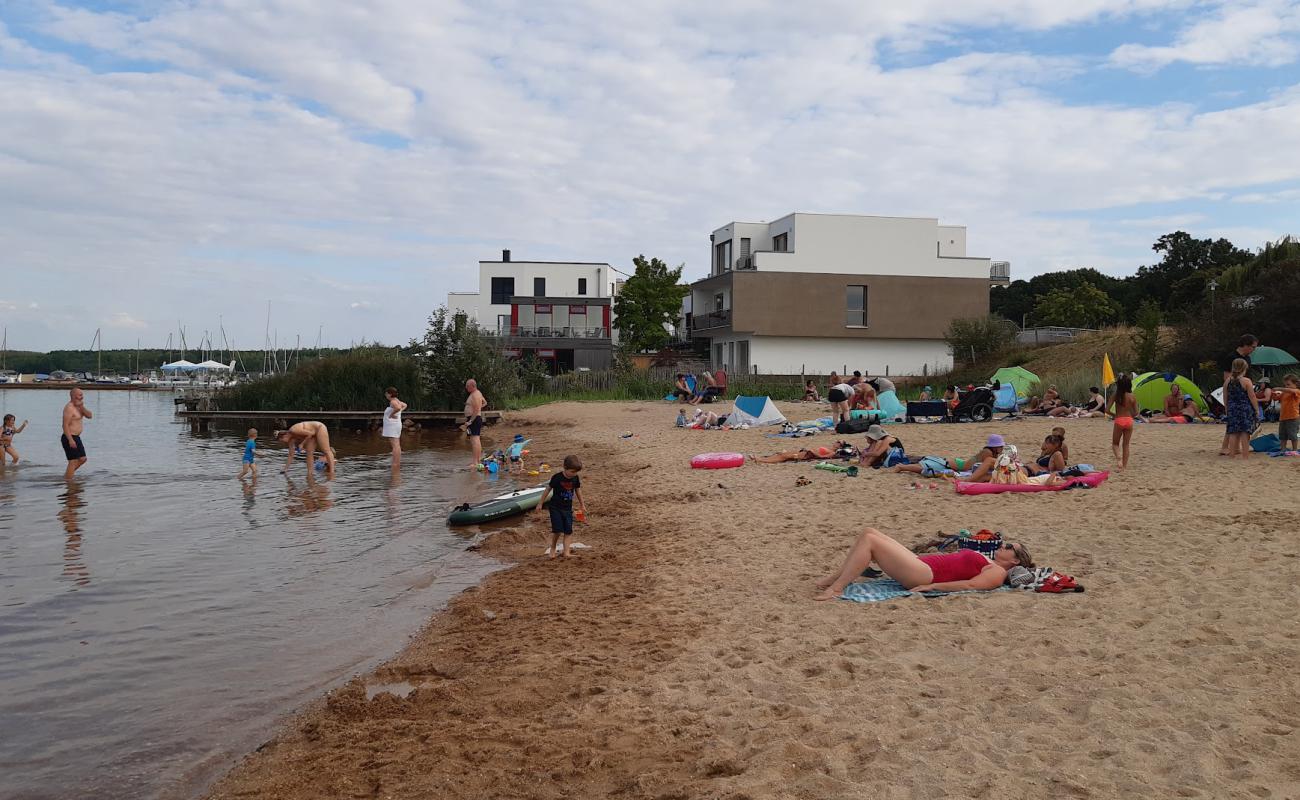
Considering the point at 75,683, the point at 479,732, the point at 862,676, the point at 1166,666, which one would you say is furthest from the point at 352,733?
the point at 1166,666

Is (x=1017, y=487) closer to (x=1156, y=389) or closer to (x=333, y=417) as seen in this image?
(x=1156, y=389)

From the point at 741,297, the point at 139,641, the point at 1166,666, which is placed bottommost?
the point at 139,641

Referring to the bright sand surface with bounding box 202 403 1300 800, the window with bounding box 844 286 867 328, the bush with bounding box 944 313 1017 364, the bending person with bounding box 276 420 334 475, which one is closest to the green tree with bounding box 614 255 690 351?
the window with bounding box 844 286 867 328

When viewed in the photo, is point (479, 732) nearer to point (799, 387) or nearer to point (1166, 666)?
point (1166, 666)

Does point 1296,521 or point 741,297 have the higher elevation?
point 741,297

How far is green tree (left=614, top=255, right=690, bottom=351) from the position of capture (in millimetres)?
52375

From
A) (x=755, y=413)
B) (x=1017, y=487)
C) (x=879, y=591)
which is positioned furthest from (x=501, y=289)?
(x=879, y=591)

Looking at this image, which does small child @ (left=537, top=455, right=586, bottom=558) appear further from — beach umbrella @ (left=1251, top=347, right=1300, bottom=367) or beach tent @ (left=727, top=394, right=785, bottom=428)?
beach umbrella @ (left=1251, top=347, right=1300, bottom=367)

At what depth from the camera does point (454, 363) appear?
106 ft

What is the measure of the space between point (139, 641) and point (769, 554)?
5.42 meters

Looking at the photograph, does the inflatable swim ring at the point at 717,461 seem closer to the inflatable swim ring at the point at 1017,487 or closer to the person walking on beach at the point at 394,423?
the inflatable swim ring at the point at 1017,487

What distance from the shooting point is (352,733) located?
17.0ft

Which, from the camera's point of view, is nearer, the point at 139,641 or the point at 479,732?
the point at 479,732

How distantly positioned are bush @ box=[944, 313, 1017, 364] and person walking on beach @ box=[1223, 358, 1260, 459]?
86.8 ft
